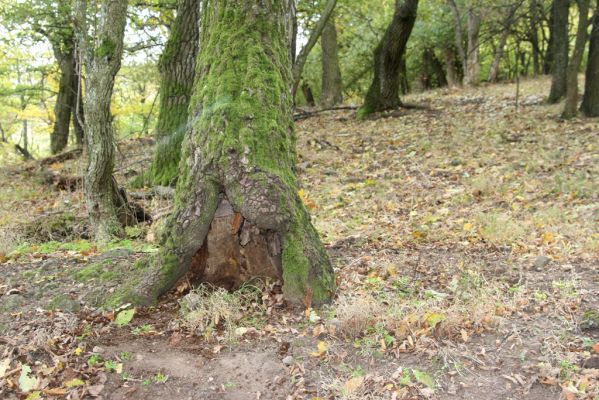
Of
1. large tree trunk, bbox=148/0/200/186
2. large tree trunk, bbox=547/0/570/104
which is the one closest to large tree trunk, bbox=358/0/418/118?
large tree trunk, bbox=547/0/570/104

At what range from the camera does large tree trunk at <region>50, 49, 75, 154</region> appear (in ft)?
47.5

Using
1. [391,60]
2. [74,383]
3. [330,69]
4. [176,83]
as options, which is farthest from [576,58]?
[74,383]

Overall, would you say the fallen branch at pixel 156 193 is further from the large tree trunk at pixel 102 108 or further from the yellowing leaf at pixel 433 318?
the yellowing leaf at pixel 433 318

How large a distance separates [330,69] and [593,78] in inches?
296

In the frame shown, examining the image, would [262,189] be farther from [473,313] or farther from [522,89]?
[522,89]

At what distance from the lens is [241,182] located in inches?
152

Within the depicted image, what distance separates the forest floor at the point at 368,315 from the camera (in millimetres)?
3143

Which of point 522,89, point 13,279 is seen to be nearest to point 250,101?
point 13,279

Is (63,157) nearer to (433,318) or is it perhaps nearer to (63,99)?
(63,99)

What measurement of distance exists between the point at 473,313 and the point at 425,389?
0.93 meters

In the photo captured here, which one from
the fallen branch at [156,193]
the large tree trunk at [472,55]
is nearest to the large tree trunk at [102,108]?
the fallen branch at [156,193]

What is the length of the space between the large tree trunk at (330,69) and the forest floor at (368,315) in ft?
28.7

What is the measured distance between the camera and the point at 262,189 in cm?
385

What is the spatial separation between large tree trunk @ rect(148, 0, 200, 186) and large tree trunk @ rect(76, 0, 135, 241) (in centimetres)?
212
